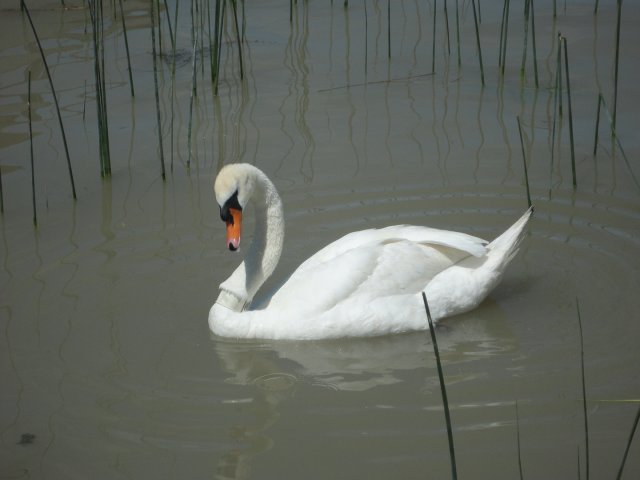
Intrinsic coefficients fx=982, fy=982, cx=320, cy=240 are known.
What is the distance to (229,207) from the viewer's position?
575cm

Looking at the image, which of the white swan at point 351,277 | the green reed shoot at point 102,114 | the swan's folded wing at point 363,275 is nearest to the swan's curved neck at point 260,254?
the white swan at point 351,277

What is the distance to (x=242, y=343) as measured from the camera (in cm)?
588

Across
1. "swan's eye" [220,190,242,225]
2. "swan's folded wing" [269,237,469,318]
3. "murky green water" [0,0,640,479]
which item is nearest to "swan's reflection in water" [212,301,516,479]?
"murky green water" [0,0,640,479]

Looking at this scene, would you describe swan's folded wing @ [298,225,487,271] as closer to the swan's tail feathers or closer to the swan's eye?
the swan's tail feathers

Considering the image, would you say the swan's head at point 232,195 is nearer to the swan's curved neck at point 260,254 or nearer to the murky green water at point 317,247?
the swan's curved neck at point 260,254

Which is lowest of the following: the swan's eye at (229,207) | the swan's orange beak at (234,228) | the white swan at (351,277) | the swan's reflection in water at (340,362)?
the swan's reflection in water at (340,362)

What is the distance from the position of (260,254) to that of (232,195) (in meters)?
0.58

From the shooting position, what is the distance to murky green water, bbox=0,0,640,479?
15.7ft

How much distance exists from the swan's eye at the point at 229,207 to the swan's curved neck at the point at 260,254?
0.72 ft

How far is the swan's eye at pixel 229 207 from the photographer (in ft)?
18.7

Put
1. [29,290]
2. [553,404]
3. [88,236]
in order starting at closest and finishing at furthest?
[553,404] < [29,290] < [88,236]

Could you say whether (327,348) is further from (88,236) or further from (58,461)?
(88,236)

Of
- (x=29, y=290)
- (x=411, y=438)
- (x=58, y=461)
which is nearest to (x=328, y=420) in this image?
(x=411, y=438)

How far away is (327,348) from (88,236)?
238 cm
